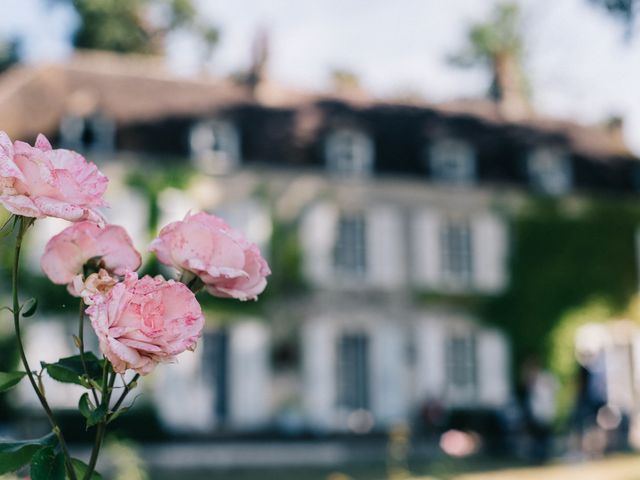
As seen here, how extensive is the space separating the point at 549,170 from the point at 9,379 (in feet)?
68.1

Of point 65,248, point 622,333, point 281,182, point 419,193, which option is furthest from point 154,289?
point 622,333

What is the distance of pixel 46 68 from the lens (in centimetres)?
1869

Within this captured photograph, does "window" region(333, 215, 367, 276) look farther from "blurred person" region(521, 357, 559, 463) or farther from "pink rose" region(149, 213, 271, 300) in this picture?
"pink rose" region(149, 213, 271, 300)

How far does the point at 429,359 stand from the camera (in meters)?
18.7

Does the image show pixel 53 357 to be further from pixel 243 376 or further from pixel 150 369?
pixel 150 369

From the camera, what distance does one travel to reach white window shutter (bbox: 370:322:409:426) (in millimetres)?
18266

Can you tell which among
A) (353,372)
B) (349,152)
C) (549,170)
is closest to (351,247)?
(349,152)

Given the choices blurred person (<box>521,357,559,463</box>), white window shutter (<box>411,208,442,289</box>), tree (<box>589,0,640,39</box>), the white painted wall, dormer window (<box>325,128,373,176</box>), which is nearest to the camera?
tree (<box>589,0,640,39</box>)

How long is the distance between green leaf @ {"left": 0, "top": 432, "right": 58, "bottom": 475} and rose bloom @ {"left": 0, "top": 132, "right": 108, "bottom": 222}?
1.35 ft

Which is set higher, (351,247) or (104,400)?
(351,247)

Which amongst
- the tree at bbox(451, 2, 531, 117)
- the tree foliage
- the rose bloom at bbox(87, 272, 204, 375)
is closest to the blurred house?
the tree foliage

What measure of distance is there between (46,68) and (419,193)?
8787mm

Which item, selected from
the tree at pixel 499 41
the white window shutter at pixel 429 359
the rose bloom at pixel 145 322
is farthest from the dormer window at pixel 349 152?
the rose bloom at pixel 145 322

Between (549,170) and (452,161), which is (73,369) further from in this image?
(549,170)
